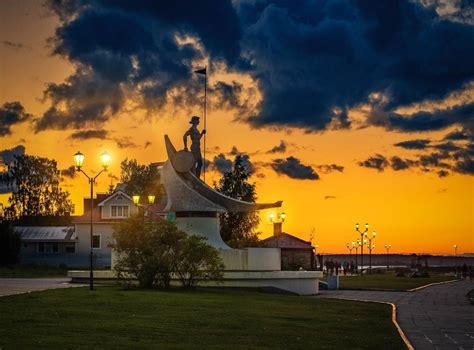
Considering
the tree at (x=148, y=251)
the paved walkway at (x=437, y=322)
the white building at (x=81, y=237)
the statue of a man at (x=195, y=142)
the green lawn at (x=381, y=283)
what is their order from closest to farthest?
the paved walkway at (x=437, y=322) < the tree at (x=148, y=251) < the statue of a man at (x=195, y=142) < the green lawn at (x=381, y=283) < the white building at (x=81, y=237)

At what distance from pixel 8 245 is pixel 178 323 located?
197 ft

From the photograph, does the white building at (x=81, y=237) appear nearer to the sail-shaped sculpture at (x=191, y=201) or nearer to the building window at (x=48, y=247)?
the building window at (x=48, y=247)

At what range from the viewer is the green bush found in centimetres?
3095

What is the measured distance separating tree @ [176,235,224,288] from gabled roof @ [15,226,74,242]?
49.9 m

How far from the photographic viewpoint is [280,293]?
3638 cm

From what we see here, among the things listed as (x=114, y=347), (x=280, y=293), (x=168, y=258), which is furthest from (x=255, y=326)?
(x=280, y=293)

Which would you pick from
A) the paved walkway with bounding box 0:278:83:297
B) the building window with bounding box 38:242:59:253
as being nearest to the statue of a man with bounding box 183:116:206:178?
the paved walkway with bounding box 0:278:83:297

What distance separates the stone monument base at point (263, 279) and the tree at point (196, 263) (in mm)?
1287

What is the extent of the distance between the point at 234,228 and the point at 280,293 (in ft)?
145

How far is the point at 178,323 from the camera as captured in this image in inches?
732

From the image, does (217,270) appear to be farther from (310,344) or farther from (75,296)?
(310,344)

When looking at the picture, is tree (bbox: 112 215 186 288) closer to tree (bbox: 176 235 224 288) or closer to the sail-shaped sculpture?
tree (bbox: 176 235 224 288)

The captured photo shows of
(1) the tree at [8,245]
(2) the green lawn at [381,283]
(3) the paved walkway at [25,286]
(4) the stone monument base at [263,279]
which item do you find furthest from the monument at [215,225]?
(1) the tree at [8,245]

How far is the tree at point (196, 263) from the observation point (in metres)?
31.4
